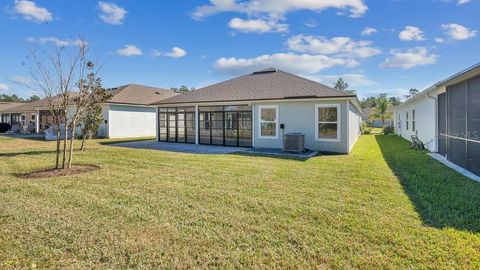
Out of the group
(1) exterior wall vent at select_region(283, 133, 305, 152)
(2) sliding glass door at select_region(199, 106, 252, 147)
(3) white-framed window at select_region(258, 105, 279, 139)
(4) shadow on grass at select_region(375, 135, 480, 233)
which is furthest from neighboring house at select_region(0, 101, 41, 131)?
(4) shadow on grass at select_region(375, 135, 480, 233)

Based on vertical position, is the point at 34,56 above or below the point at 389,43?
below

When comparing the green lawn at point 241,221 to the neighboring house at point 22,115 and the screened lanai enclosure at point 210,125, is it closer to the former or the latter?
the screened lanai enclosure at point 210,125

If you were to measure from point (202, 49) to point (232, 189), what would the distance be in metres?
17.5

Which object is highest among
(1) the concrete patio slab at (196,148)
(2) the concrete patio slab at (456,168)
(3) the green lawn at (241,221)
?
(1) the concrete patio slab at (196,148)

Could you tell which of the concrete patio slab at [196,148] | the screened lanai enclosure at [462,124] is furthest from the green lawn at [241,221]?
the concrete patio slab at [196,148]

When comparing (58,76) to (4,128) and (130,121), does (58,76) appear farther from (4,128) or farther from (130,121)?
(4,128)

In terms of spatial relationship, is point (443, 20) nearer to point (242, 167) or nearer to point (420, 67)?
point (242, 167)

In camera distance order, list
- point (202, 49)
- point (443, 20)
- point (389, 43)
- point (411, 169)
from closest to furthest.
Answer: point (411, 169) → point (443, 20) → point (389, 43) → point (202, 49)

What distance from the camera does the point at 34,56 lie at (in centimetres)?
903

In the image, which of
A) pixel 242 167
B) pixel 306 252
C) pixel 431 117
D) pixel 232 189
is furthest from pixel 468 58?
pixel 306 252

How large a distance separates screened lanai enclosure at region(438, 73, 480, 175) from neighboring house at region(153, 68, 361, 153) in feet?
11.9

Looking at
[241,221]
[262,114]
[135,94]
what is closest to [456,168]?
[241,221]

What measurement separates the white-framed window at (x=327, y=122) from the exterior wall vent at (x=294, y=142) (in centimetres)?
106

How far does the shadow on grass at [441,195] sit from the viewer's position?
14.5ft
